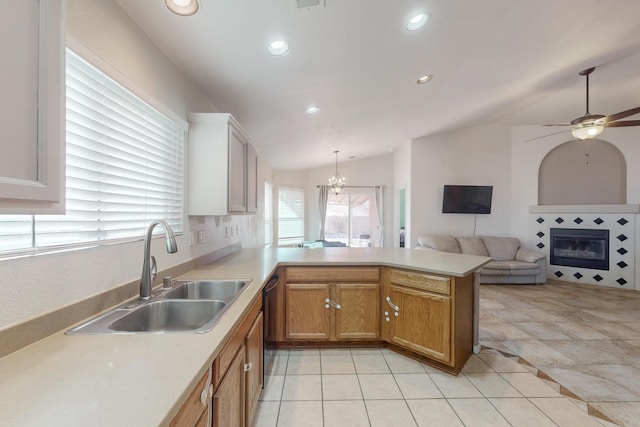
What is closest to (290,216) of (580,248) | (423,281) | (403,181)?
(403,181)

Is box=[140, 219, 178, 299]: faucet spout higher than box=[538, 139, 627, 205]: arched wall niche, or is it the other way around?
box=[538, 139, 627, 205]: arched wall niche

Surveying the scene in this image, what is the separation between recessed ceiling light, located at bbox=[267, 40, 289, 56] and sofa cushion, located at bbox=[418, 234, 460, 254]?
456cm

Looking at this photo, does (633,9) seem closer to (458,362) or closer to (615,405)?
(615,405)

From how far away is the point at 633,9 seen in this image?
2482mm

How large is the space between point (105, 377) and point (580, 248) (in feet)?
23.2

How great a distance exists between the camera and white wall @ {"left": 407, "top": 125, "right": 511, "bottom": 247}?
5777mm

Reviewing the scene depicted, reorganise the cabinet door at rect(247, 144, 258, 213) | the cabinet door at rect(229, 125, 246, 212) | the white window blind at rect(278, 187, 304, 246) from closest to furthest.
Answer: the cabinet door at rect(229, 125, 246, 212) < the cabinet door at rect(247, 144, 258, 213) < the white window blind at rect(278, 187, 304, 246)

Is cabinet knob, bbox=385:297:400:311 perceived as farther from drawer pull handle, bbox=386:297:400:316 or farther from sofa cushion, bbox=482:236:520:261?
sofa cushion, bbox=482:236:520:261

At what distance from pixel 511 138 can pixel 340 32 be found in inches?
221

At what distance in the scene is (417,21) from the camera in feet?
6.40

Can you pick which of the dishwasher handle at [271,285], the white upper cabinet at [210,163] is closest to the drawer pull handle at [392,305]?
the dishwasher handle at [271,285]

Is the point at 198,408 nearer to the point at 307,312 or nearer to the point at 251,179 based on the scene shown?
the point at 307,312

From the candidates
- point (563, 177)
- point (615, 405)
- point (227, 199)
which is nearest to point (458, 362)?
point (615, 405)

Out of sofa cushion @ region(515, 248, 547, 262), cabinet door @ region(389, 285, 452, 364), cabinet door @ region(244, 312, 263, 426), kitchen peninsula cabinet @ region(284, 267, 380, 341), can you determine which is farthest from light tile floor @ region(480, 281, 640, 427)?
cabinet door @ region(244, 312, 263, 426)
